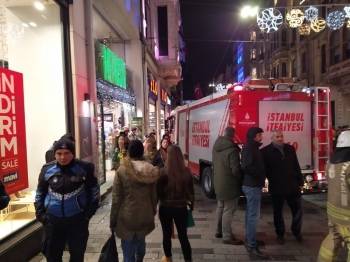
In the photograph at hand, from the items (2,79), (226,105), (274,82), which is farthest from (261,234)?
(2,79)

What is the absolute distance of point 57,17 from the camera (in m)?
5.95

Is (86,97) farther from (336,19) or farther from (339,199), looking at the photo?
(336,19)

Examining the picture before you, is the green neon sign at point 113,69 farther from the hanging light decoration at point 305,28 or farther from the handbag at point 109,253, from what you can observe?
the hanging light decoration at point 305,28

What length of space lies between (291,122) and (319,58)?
19966 mm

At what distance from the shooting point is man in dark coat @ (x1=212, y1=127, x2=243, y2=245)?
4.46m

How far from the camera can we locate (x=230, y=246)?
14.9 feet

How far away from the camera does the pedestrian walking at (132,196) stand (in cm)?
310

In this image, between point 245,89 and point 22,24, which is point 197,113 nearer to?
point 245,89

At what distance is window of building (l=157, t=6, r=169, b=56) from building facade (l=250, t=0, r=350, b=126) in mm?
6571

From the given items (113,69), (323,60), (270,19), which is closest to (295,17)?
(270,19)

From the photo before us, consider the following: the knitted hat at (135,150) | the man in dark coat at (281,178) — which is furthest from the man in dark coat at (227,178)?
the knitted hat at (135,150)

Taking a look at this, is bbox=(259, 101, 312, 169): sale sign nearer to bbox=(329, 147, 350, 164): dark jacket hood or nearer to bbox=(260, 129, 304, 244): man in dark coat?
bbox=(260, 129, 304, 244): man in dark coat

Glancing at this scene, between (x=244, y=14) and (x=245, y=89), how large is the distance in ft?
13.7

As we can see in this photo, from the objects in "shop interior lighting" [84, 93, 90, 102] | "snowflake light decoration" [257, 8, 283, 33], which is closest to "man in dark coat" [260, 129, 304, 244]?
"shop interior lighting" [84, 93, 90, 102]
